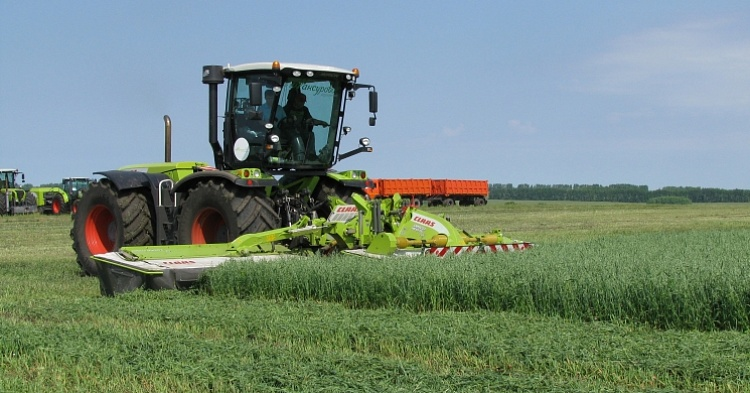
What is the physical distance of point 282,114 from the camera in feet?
38.1

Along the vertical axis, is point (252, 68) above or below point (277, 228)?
above

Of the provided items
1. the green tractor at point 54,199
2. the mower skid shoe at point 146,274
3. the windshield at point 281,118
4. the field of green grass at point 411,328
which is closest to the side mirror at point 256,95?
the windshield at point 281,118

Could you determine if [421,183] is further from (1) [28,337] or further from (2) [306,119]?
(1) [28,337]

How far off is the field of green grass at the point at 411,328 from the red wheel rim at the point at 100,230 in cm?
263

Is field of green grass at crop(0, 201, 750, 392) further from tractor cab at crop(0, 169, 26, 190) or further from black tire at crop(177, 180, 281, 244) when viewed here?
tractor cab at crop(0, 169, 26, 190)

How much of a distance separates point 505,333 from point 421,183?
4181cm

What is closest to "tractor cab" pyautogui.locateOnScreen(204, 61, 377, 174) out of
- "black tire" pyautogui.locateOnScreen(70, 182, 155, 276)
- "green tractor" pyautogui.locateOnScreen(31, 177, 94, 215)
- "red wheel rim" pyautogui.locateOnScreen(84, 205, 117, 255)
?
"black tire" pyautogui.locateOnScreen(70, 182, 155, 276)

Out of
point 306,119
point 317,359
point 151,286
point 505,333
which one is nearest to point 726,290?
point 505,333

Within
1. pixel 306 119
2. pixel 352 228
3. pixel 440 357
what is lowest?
pixel 440 357

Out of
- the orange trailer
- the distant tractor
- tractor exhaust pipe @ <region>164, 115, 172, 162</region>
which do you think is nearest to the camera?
tractor exhaust pipe @ <region>164, 115, 172, 162</region>

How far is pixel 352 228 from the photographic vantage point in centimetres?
1030

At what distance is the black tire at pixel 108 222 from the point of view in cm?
1209

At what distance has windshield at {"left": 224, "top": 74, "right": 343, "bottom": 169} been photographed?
37.7ft

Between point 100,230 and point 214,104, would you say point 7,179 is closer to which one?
point 100,230
